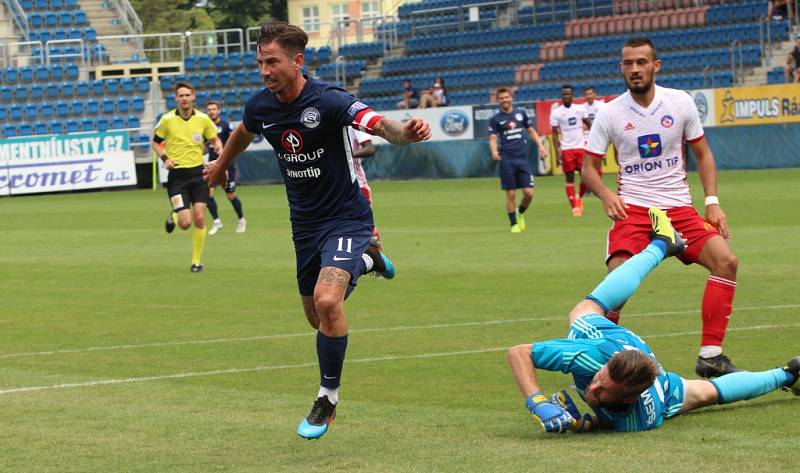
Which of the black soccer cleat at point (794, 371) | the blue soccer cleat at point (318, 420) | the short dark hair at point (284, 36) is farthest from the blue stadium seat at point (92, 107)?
the black soccer cleat at point (794, 371)

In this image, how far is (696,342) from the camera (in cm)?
1060

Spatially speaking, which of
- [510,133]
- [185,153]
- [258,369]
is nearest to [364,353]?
[258,369]

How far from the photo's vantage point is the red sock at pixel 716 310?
9.08 metres

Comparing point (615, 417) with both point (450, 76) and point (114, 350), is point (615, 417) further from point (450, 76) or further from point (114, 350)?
point (450, 76)

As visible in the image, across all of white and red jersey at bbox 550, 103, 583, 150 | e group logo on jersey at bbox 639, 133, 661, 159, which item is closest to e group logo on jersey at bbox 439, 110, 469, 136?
white and red jersey at bbox 550, 103, 583, 150

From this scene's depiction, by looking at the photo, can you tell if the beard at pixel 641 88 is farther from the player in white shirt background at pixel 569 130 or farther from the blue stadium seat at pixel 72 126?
the blue stadium seat at pixel 72 126

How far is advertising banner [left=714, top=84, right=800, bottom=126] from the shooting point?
34969mm

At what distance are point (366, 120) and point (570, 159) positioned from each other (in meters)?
19.4

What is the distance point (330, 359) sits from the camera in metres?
7.73

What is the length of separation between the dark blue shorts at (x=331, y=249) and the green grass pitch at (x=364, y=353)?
0.84 m

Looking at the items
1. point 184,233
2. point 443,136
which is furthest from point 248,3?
point 184,233

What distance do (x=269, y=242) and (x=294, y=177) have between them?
14237 millimetres

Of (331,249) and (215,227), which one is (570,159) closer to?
(215,227)

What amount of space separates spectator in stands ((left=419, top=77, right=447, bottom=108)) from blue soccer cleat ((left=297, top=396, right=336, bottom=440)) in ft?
118
